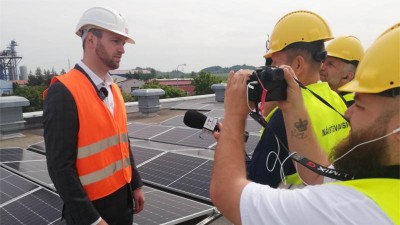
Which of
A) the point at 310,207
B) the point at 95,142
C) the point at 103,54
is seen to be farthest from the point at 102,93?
the point at 310,207

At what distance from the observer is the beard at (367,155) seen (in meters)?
1.12

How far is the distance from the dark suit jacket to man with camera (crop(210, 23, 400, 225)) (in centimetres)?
127

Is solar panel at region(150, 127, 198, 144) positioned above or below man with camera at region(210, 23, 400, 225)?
below

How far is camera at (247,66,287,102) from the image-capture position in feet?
4.89

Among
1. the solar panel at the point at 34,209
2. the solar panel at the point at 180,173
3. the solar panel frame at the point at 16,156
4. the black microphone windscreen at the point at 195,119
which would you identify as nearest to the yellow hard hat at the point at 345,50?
the solar panel at the point at 180,173

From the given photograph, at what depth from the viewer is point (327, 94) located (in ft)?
7.43

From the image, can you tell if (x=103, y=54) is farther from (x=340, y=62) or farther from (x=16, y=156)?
(x=16, y=156)

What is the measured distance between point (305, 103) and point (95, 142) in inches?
61.1

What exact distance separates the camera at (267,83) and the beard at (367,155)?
1.47 ft

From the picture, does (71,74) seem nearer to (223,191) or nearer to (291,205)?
(223,191)

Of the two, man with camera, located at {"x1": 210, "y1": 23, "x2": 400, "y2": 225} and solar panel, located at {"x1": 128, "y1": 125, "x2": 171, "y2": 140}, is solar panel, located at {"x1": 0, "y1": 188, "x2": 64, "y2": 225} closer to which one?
man with camera, located at {"x1": 210, "y1": 23, "x2": 400, "y2": 225}

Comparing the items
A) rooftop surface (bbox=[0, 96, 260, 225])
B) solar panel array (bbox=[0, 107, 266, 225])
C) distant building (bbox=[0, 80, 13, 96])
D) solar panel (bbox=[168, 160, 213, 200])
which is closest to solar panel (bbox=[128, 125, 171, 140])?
rooftop surface (bbox=[0, 96, 260, 225])

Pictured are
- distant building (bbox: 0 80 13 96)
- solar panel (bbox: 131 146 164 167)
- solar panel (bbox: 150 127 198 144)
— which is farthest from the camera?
distant building (bbox: 0 80 13 96)

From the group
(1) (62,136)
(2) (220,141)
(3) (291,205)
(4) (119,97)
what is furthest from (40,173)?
(3) (291,205)
